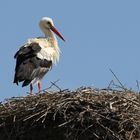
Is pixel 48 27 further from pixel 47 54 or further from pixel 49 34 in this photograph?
pixel 47 54

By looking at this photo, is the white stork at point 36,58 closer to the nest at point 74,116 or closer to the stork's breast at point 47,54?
the stork's breast at point 47,54

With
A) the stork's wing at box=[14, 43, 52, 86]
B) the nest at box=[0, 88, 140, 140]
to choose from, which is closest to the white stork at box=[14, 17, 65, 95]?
the stork's wing at box=[14, 43, 52, 86]

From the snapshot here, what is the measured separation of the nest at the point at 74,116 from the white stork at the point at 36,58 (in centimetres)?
245

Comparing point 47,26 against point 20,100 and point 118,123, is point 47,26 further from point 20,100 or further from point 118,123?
point 118,123

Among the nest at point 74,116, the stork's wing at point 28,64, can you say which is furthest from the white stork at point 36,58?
the nest at point 74,116

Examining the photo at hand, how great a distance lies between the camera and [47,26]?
523 inches

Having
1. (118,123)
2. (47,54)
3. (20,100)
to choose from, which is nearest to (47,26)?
(47,54)

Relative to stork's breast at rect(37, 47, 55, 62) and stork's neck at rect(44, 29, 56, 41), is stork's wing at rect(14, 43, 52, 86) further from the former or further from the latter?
stork's neck at rect(44, 29, 56, 41)

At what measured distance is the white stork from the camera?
39.4 ft

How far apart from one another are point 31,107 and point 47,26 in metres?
4.14

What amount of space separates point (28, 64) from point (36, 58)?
0.24m

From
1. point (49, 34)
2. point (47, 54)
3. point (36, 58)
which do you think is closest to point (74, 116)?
point (36, 58)

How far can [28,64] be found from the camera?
12.1 metres

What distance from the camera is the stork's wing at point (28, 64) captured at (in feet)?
39.2
